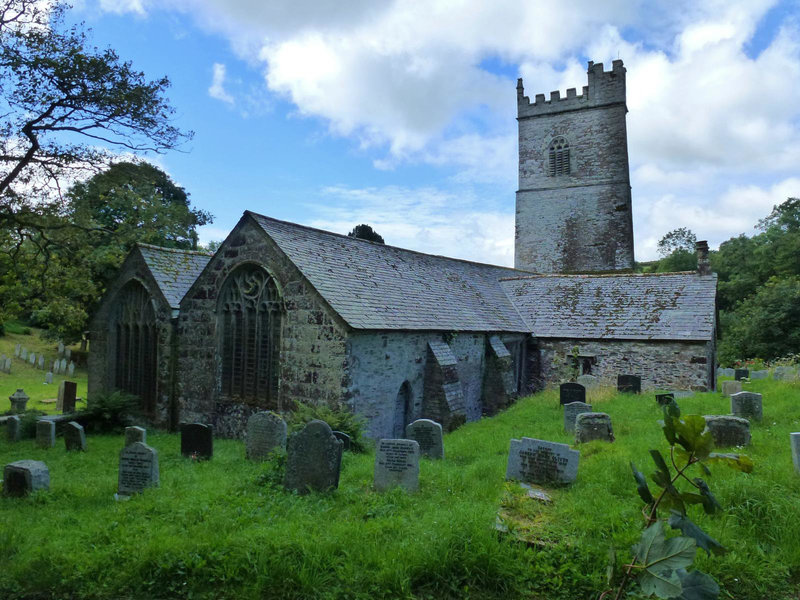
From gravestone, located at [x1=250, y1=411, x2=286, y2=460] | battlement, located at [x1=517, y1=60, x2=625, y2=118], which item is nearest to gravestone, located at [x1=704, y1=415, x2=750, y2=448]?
gravestone, located at [x1=250, y1=411, x2=286, y2=460]

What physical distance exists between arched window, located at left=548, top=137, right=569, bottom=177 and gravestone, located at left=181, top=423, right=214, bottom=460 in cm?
2976

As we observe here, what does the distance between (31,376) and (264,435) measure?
84.5ft

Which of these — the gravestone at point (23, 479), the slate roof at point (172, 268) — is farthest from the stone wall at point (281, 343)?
the gravestone at point (23, 479)

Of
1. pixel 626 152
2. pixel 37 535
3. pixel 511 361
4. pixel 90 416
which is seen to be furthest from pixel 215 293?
pixel 626 152

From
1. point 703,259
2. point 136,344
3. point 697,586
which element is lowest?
point 697,586

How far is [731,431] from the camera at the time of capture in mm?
8977

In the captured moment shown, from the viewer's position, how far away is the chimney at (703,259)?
2239 centimetres

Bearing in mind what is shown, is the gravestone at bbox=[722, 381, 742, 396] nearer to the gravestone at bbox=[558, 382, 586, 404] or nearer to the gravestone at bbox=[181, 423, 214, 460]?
the gravestone at bbox=[558, 382, 586, 404]

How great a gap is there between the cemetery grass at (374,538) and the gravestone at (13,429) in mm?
7648

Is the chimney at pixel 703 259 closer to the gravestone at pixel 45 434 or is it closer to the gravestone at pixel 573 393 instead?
the gravestone at pixel 573 393

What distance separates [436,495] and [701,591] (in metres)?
5.48

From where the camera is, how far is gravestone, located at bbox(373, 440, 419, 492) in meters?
8.00

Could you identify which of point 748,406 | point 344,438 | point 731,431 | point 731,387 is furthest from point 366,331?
point 731,387

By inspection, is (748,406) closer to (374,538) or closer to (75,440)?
(374,538)
